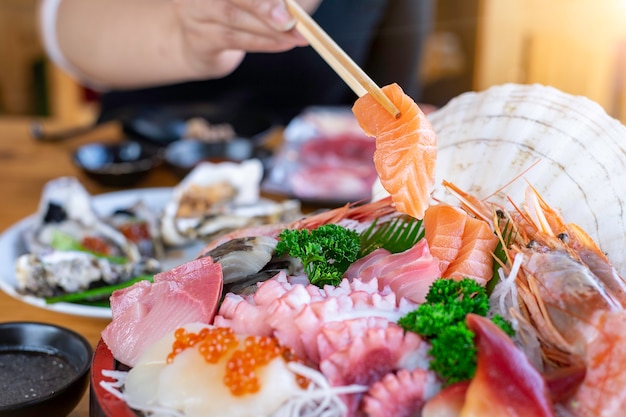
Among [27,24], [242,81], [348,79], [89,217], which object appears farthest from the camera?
[27,24]

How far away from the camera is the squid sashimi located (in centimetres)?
87

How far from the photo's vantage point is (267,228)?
3.46 ft

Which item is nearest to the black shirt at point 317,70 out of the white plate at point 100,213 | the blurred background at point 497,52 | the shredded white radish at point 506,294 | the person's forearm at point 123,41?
the person's forearm at point 123,41

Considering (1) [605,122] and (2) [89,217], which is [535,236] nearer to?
(1) [605,122]

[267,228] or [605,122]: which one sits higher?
[605,122]

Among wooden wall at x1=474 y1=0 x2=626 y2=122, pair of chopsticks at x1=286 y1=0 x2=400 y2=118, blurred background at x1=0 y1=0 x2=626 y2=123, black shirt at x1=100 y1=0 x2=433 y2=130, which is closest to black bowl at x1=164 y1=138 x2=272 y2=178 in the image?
black shirt at x1=100 y1=0 x2=433 y2=130

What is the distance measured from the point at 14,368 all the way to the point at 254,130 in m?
1.69

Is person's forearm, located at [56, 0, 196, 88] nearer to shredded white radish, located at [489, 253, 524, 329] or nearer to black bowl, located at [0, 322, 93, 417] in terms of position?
black bowl, located at [0, 322, 93, 417]

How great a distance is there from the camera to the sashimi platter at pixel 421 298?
0.70 metres

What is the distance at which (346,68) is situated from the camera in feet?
3.27

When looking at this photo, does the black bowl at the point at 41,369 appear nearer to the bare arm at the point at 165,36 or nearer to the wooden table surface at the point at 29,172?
the wooden table surface at the point at 29,172

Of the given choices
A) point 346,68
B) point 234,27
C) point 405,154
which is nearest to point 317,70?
point 234,27

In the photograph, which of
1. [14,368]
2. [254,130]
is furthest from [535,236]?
[254,130]

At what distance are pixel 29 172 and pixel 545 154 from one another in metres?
1.68
